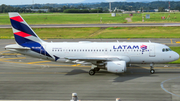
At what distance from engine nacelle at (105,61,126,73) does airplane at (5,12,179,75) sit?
1.99 ft

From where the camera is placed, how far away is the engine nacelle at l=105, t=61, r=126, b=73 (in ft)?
95.8

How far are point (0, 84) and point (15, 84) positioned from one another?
182cm

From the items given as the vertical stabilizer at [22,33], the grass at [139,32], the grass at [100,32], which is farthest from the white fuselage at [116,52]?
the grass at [100,32]

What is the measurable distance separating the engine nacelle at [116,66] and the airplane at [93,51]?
605 millimetres

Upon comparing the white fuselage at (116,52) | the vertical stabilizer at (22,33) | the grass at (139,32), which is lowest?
the grass at (139,32)

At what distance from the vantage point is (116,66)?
96.1 ft

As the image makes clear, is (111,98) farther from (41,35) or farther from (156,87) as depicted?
(41,35)

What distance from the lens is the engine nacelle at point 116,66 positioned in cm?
2921

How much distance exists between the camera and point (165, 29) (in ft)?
261

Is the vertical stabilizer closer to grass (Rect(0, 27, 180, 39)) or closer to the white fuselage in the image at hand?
the white fuselage

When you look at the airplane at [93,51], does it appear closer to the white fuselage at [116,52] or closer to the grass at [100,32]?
the white fuselage at [116,52]

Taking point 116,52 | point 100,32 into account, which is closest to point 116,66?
point 116,52

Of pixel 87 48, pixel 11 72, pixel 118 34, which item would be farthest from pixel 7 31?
pixel 87 48

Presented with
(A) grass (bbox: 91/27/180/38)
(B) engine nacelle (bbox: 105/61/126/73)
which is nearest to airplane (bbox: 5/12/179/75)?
(B) engine nacelle (bbox: 105/61/126/73)
